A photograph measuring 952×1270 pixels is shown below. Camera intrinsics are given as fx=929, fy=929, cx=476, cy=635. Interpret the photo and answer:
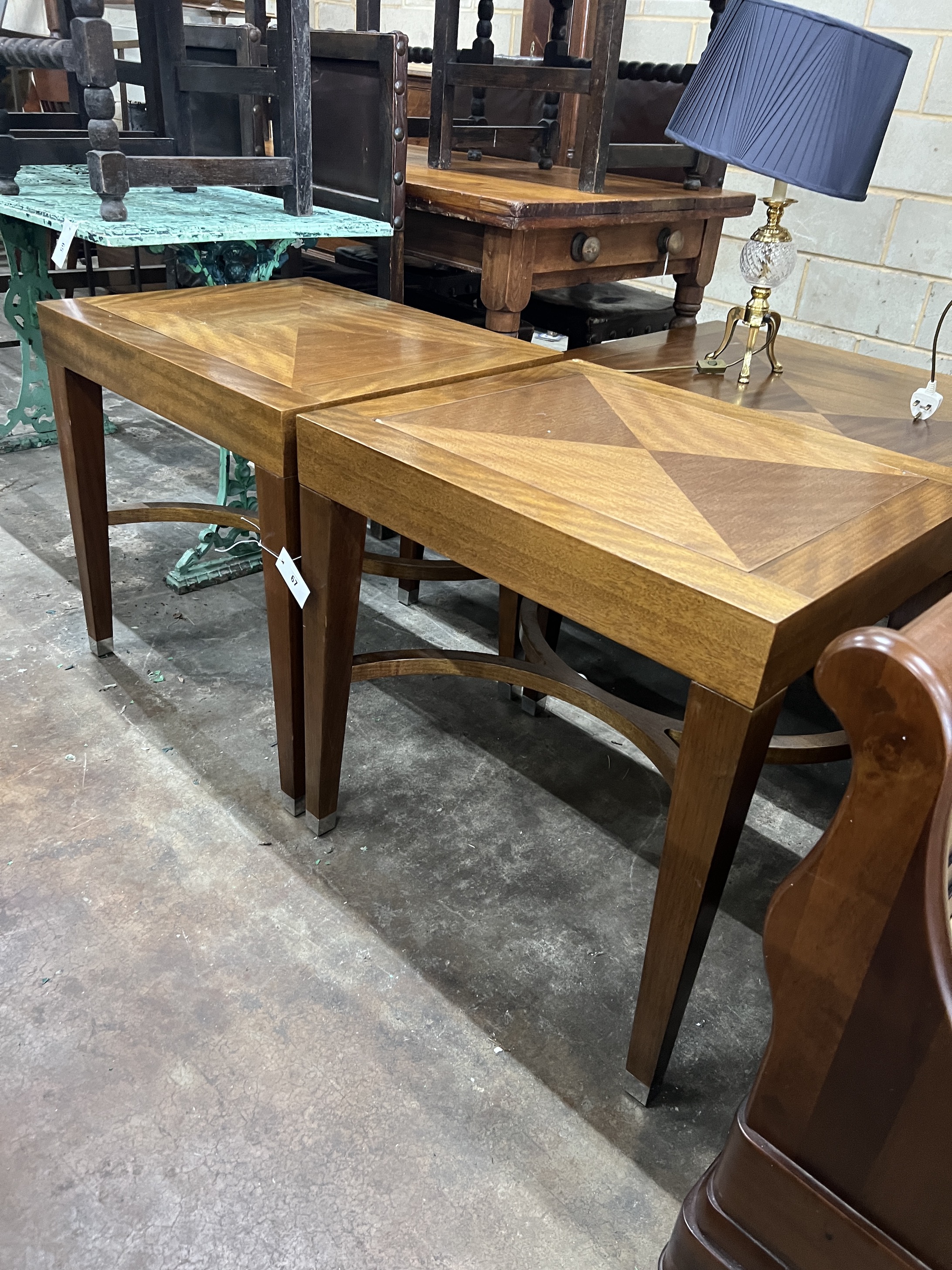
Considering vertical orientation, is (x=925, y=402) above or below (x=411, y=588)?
above

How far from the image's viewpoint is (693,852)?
2.99 feet

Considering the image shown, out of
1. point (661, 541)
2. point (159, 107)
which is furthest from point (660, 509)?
point (159, 107)

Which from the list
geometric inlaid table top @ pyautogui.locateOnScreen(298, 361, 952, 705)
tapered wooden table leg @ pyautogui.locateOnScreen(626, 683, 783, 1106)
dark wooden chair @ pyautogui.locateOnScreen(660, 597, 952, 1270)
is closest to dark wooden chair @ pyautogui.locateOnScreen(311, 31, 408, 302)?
geometric inlaid table top @ pyautogui.locateOnScreen(298, 361, 952, 705)

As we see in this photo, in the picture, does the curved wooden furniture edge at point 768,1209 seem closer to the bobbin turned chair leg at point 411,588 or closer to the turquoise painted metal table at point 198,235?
the turquoise painted metal table at point 198,235

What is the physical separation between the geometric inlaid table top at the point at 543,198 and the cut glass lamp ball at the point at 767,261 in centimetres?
40

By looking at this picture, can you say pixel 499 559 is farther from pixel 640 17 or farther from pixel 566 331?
pixel 640 17

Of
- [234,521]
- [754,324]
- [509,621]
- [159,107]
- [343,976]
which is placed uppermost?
[159,107]

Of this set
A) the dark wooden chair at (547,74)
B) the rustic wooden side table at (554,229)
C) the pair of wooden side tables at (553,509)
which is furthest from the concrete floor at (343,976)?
the dark wooden chair at (547,74)

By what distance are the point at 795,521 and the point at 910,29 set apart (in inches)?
96.4

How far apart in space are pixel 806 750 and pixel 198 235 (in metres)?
1.30

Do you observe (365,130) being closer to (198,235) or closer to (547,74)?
(547,74)

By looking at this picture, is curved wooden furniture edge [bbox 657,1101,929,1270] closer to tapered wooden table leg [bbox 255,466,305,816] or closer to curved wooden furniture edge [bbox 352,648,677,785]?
curved wooden furniture edge [bbox 352,648,677,785]

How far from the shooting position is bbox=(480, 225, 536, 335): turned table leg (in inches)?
70.7

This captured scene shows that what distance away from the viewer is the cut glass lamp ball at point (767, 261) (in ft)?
5.11
